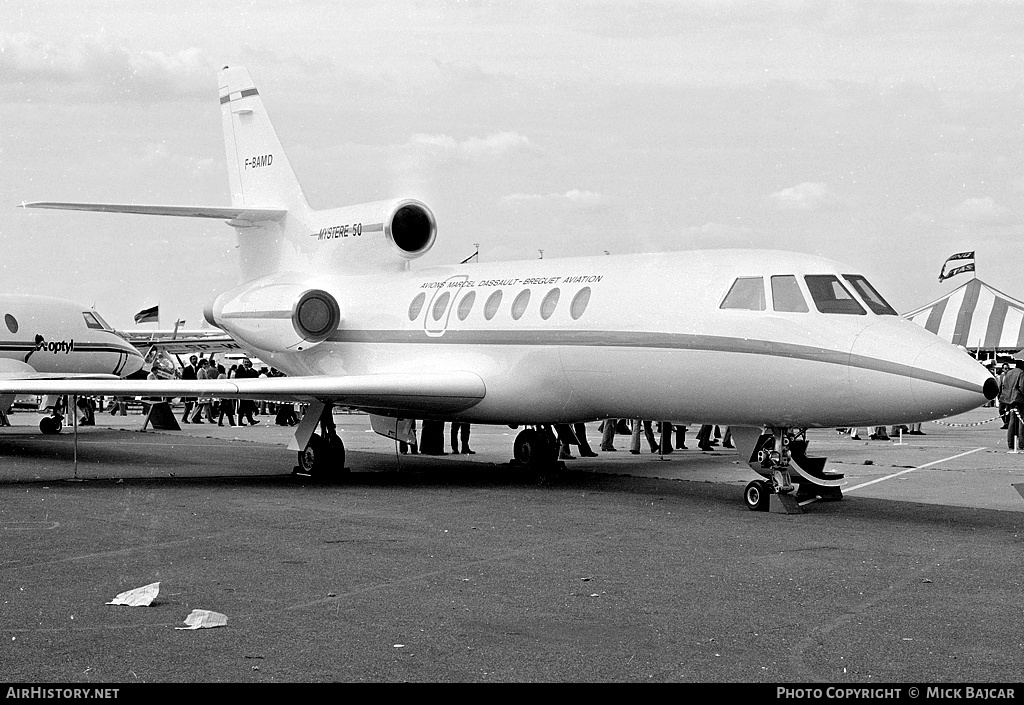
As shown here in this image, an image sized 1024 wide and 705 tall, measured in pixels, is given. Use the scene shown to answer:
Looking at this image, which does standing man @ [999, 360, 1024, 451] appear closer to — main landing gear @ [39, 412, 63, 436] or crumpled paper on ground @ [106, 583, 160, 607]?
crumpled paper on ground @ [106, 583, 160, 607]

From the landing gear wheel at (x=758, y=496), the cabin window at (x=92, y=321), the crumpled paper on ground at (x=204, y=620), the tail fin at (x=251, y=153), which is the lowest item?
the crumpled paper on ground at (x=204, y=620)

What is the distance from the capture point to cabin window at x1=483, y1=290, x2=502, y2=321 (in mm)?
16297

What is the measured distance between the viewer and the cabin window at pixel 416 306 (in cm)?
1770

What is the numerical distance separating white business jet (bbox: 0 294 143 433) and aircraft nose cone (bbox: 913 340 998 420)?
59.1 ft

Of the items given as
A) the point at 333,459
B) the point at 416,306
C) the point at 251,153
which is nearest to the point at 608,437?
the point at 416,306

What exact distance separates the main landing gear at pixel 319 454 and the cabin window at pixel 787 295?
21.8 feet

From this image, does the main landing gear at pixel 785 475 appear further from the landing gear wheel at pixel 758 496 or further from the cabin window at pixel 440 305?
the cabin window at pixel 440 305

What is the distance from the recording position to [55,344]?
2658 cm

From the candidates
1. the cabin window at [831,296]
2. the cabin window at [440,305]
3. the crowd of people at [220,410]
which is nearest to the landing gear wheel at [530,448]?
the cabin window at [440,305]

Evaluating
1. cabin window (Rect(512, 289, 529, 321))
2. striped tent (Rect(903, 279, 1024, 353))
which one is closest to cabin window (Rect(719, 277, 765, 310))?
cabin window (Rect(512, 289, 529, 321))

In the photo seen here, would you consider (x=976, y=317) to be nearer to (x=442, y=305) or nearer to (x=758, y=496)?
(x=442, y=305)

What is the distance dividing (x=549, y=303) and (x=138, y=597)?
8.51 meters
